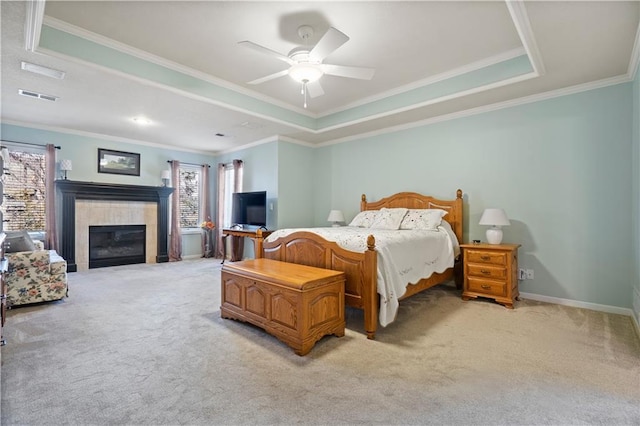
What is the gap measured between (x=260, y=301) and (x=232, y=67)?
2.83 meters

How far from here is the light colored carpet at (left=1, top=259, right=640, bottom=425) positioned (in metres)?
1.73

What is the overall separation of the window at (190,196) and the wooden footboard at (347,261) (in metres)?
4.49

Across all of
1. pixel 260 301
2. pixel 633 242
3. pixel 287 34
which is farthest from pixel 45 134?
pixel 633 242

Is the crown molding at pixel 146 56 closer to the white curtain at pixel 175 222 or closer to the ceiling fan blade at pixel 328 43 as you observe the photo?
the ceiling fan blade at pixel 328 43

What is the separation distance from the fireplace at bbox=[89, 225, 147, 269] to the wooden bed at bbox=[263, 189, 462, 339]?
411 centimetres

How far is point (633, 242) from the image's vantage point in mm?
3309

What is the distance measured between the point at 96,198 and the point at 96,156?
0.82 meters

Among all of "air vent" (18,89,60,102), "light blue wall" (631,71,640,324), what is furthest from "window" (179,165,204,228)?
"light blue wall" (631,71,640,324)

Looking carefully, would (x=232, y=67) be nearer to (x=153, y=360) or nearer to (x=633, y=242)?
(x=153, y=360)

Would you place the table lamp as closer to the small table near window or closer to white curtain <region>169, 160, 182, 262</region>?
the small table near window

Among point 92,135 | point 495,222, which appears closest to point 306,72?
point 495,222

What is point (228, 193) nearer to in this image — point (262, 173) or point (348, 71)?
point (262, 173)

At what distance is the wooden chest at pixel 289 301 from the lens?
2.44 m

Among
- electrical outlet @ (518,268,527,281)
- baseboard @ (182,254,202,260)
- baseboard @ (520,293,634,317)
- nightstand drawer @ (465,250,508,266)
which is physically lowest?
baseboard @ (520,293,634,317)
